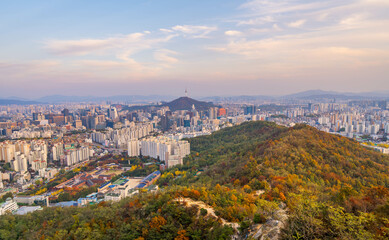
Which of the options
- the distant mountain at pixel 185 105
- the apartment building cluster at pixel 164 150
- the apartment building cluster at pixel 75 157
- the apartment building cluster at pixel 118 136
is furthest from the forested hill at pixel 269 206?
the distant mountain at pixel 185 105

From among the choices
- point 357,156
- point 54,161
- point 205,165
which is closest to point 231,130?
point 205,165

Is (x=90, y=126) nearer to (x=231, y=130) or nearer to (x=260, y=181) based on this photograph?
(x=231, y=130)

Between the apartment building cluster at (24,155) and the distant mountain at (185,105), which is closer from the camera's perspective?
the apartment building cluster at (24,155)

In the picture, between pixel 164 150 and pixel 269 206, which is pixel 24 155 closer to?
pixel 164 150

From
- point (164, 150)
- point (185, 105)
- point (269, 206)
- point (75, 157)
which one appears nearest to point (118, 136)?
point (75, 157)

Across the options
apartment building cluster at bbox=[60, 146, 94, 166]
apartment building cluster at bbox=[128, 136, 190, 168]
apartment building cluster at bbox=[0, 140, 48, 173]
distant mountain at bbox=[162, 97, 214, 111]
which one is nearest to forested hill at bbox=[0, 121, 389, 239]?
apartment building cluster at bbox=[128, 136, 190, 168]

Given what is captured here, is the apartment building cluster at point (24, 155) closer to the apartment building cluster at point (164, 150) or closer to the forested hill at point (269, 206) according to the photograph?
the apartment building cluster at point (164, 150)
